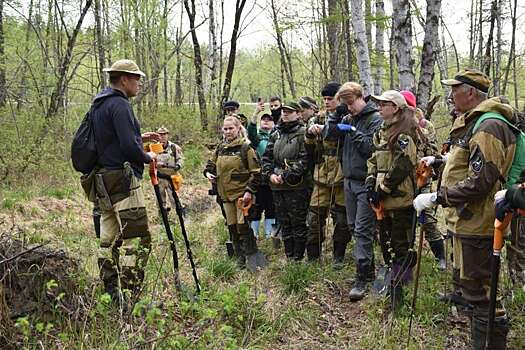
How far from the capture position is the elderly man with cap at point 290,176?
5844 millimetres

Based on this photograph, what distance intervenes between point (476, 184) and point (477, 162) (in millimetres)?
153

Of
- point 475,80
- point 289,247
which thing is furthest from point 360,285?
point 475,80

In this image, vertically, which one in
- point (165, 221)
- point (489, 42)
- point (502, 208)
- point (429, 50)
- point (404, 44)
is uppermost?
point (489, 42)

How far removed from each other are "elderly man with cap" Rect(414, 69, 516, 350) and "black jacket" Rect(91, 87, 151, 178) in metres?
2.49

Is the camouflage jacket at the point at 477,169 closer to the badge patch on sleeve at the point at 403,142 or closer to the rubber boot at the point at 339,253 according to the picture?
the badge patch on sleeve at the point at 403,142

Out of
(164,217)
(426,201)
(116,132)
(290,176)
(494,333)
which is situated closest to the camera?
(494,333)

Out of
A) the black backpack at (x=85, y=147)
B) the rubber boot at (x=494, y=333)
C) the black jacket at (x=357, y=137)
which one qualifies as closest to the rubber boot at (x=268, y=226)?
the black jacket at (x=357, y=137)

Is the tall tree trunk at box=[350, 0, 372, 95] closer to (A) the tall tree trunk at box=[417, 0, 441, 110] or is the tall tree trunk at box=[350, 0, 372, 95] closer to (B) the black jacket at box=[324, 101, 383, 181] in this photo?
(A) the tall tree trunk at box=[417, 0, 441, 110]

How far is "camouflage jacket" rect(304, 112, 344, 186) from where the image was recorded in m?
Answer: 5.58

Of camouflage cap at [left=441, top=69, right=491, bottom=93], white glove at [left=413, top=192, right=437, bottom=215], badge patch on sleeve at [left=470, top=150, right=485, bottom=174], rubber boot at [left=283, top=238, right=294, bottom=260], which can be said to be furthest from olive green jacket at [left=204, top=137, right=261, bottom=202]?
badge patch on sleeve at [left=470, top=150, right=485, bottom=174]

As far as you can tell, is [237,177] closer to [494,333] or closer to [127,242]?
[127,242]

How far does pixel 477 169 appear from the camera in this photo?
3.28 m

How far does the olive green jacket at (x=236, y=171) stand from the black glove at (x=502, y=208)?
3.38 meters

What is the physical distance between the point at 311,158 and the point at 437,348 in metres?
2.66
